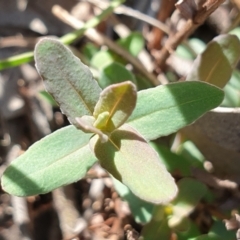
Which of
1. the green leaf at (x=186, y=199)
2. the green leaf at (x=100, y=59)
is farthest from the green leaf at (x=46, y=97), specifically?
the green leaf at (x=186, y=199)

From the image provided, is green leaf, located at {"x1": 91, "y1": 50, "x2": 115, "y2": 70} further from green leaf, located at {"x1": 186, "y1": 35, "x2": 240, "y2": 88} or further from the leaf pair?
the leaf pair

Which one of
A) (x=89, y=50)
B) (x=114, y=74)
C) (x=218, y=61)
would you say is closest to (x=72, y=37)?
(x=89, y=50)

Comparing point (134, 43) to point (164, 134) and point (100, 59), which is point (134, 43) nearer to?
point (100, 59)

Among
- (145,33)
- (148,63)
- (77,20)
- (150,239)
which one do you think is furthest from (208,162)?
(77,20)

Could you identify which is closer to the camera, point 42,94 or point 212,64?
point 212,64

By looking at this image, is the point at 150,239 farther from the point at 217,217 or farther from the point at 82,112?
the point at 82,112
